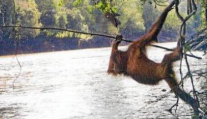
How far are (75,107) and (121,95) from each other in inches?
160

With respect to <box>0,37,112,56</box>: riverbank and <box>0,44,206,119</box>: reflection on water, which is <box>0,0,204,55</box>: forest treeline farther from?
<box>0,44,206,119</box>: reflection on water

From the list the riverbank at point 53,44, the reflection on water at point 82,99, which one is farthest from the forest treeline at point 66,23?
the reflection on water at point 82,99

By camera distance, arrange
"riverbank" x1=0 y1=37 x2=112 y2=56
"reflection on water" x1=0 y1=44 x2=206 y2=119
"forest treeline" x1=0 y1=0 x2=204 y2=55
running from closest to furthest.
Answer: "reflection on water" x1=0 y1=44 x2=206 y2=119, "riverbank" x1=0 y1=37 x2=112 y2=56, "forest treeline" x1=0 y1=0 x2=204 y2=55

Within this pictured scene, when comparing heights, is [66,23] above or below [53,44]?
above

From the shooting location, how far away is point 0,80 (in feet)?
131

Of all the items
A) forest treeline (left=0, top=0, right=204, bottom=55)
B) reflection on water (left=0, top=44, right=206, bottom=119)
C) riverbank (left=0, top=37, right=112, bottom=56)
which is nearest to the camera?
reflection on water (left=0, top=44, right=206, bottom=119)

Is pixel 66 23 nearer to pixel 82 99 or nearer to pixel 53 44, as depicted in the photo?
pixel 53 44

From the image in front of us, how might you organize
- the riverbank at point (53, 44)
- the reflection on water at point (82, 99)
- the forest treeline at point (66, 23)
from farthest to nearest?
the forest treeline at point (66, 23)
the riverbank at point (53, 44)
the reflection on water at point (82, 99)

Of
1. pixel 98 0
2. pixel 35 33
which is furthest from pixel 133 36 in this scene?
pixel 98 0

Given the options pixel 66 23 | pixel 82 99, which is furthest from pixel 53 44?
pixel 82 99

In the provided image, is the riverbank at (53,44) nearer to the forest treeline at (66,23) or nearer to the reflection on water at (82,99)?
the forest treeline at (66,23)

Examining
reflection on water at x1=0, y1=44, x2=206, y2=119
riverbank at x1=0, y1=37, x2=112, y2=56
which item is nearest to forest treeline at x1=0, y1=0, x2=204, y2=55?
riverbank at x1=0, y1=37, x2=112, y2=56

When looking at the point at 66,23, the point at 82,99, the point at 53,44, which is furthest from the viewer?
the point at 66,23

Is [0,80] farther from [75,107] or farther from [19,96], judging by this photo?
[75,107]
